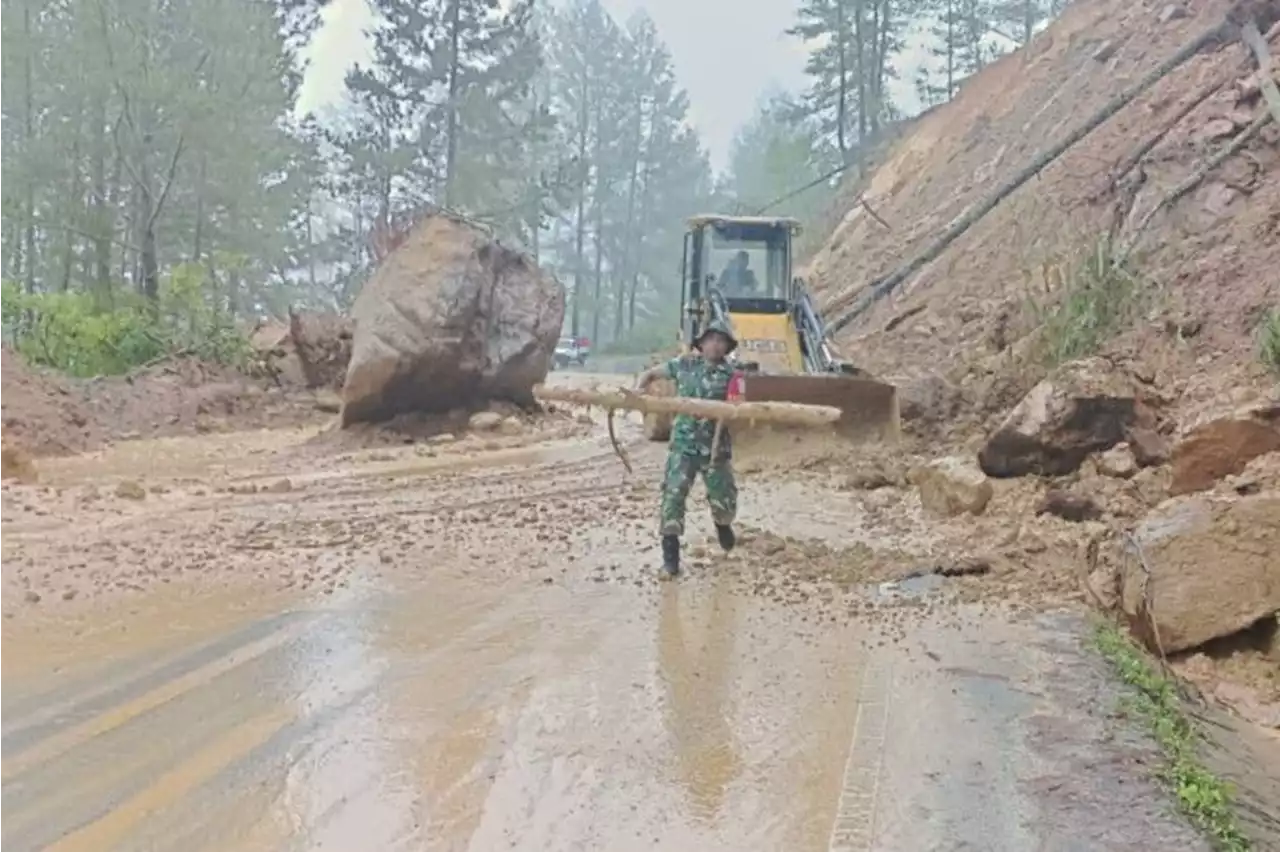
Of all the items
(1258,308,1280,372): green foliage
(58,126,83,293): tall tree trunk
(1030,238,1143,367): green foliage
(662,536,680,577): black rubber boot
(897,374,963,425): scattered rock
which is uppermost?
(58,126,83,293): tall tree trunk

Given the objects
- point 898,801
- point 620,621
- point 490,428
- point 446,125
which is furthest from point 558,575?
point 446,125

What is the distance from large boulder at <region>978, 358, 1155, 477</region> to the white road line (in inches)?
198

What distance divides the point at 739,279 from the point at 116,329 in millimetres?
12383

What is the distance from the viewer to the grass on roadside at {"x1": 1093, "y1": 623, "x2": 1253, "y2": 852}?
4773 millimetres

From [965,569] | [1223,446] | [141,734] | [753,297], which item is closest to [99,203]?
[753,297]

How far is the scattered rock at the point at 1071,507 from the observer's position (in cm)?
984

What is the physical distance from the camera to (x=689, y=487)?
30.4 feet

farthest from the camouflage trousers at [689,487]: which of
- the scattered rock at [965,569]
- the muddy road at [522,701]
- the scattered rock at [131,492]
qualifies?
the scattered rock at [131,492]

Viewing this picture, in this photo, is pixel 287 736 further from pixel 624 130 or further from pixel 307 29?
pixel 624 130

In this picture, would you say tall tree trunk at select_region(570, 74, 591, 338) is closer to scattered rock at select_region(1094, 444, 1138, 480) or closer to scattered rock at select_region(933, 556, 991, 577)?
scattered rock at select_region(1094, 444, 1138, 480)

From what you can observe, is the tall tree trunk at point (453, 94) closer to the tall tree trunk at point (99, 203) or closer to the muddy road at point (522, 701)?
the tall tree trunk at point (99, 203)

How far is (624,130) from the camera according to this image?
63.3 m

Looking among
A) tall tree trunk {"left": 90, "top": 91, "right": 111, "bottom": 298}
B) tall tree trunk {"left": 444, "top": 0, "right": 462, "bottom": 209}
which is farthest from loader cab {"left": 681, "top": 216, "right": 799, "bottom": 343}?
tall tree trunk {"left": 444, "top": 0, "right": 462, "bottom": 209}

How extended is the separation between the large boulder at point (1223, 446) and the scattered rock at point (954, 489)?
209cm
